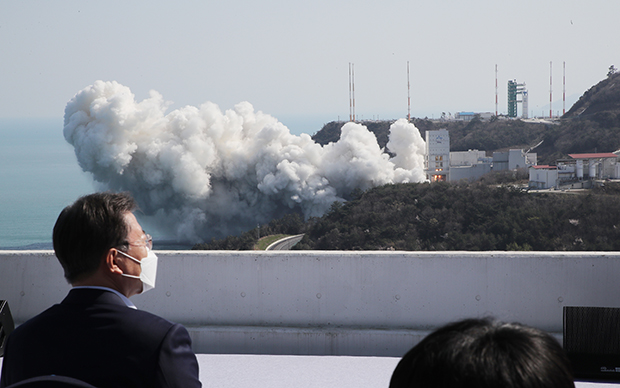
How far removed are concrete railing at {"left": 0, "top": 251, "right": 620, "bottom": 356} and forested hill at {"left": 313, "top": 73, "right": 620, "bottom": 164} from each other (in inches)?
1588

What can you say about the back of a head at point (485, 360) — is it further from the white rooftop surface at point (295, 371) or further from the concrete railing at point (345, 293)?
the concrete railing at point (345, 293)

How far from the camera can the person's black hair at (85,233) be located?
1547 mm

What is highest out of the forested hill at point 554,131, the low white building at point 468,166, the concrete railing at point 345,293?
the forested hill at point 554,131

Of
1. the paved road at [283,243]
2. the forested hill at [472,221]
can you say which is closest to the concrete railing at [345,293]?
the forested hill at [472,221]

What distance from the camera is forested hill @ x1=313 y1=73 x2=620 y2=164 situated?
42594 mm

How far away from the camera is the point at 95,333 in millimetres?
1417

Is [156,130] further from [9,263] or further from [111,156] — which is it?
Answer: [9,263]

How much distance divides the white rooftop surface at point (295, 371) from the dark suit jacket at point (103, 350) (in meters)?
1.85

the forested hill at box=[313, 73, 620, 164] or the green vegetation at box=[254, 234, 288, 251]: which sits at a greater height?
the forested hill at box=[313, 73, 620, 164]

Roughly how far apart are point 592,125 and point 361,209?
25053 millimetres

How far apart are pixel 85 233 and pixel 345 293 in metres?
2.60

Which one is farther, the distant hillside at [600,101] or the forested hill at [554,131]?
the distant hillside at [600,101]

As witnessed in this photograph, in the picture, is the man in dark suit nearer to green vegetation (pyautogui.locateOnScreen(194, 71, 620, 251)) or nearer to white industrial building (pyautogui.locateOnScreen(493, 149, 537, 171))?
green vegetation (pyautogui.locateOnScreen(194, 71, 620, 251))

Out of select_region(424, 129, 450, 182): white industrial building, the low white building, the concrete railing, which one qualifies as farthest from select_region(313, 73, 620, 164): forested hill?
the concrete railing
